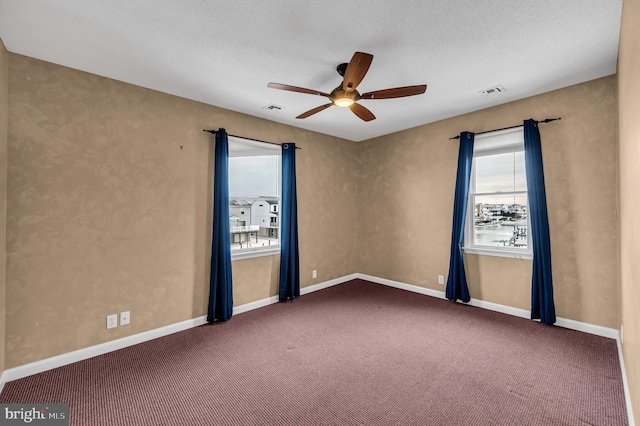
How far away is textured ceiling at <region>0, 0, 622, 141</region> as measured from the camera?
1.97 m

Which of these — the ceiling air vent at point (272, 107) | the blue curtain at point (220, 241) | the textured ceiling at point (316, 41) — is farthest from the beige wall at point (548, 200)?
the blue curtain at point (220, 241)

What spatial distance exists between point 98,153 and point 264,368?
2596mm

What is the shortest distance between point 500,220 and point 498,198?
30 cm

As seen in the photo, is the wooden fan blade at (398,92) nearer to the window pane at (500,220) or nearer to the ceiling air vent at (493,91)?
the ceiling air vent at (493,91)

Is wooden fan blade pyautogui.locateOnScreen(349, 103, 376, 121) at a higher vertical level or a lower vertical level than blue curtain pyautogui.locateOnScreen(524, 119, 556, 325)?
higher

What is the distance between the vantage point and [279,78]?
2.97 metres

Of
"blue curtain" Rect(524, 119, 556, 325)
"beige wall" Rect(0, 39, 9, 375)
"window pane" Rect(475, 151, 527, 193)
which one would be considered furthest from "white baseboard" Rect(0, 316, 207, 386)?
"window pane" Rect(475, 151, 527, 193)

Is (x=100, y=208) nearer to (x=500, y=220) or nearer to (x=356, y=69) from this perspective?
(x=356, y=69)

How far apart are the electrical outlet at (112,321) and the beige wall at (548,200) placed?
13.0 ft

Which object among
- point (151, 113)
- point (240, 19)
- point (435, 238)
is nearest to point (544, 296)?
point (435, 238)

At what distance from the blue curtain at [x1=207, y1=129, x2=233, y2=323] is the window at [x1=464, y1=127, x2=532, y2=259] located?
10.9 feet

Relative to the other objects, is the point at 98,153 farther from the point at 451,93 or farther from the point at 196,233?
the point at 451,93

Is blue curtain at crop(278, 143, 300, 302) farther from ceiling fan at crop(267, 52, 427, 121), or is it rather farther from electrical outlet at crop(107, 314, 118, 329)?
electrical outlet at crop(107, 314, 118, 329)

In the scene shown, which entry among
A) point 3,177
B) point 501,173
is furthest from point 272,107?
point 501,173
